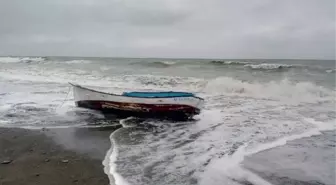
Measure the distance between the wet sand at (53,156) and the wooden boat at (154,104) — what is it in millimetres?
1895

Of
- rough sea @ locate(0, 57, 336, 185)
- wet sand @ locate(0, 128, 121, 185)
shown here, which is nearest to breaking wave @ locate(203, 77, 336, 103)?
rough sea @ locate(0, 57, 336, 185)

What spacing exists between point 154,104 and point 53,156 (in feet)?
15.1

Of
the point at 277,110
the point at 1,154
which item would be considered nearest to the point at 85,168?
the point at 1,154

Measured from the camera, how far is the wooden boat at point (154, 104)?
34.1 ft

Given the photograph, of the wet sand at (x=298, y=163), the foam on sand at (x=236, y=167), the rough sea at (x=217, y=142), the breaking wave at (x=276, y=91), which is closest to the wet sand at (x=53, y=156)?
the rough sea at (x=217, y=142)

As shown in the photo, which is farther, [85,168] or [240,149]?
[240,149]

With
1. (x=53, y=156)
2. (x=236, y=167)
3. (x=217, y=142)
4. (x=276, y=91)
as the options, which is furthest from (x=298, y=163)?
(x=276, y=91)

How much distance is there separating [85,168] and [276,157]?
13.2 ft

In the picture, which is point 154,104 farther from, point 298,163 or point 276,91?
point 276,91

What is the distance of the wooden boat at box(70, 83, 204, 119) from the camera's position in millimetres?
10406

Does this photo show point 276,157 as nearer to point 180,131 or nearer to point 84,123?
point 180,131

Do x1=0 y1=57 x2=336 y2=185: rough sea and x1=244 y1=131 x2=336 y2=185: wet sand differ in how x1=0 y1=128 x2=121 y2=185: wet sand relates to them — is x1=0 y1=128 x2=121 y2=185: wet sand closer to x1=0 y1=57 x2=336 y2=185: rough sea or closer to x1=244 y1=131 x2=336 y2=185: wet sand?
x1=0 y1=57 x2=336 y2=185: rough sea

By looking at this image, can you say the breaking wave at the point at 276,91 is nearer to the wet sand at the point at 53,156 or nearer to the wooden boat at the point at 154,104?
the wooden boat at the point at 154,104

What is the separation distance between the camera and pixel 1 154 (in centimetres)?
638
